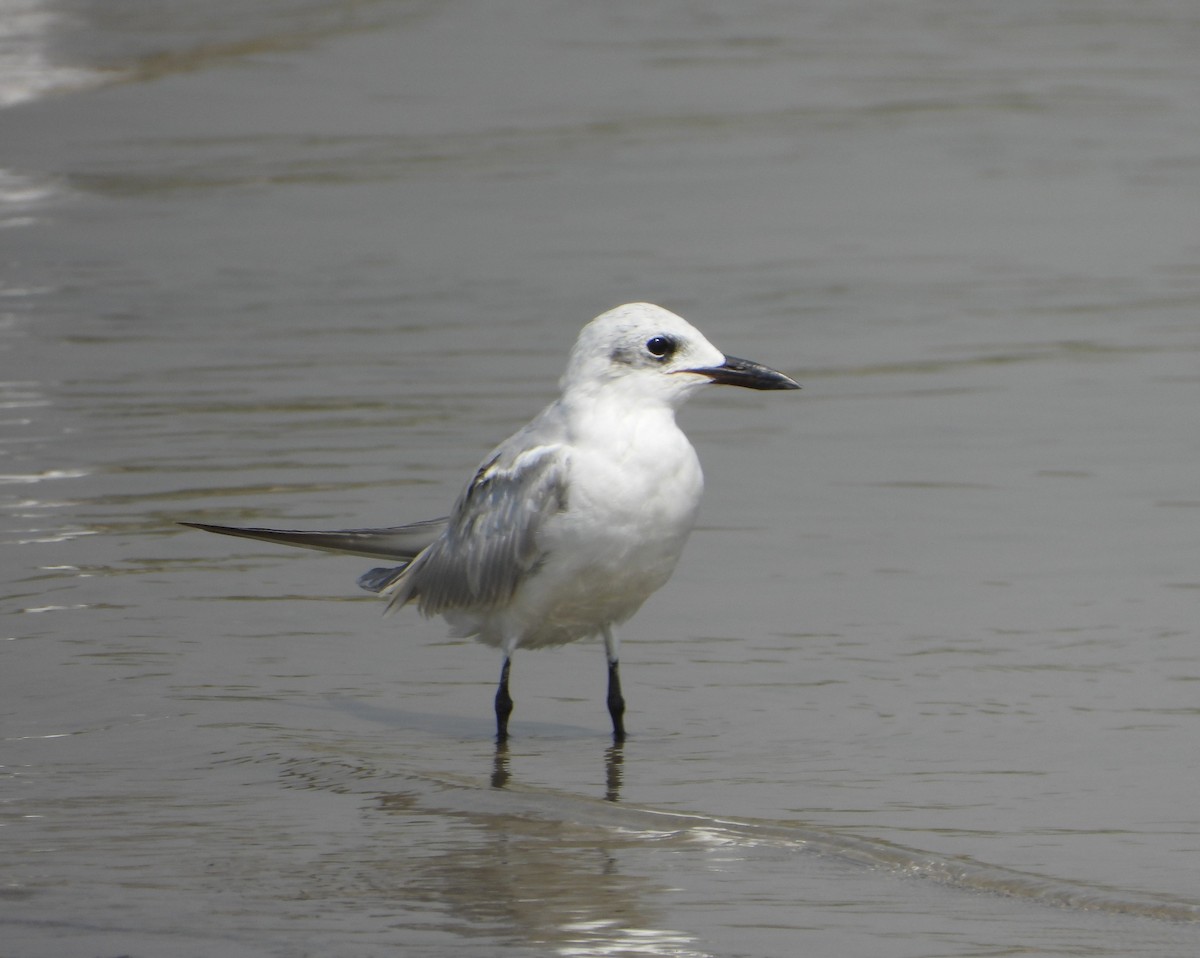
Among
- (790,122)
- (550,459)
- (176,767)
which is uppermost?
(790,122)

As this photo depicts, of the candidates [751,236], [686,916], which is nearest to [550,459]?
[686,916]

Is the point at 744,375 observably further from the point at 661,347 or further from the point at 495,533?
the point at 495,533

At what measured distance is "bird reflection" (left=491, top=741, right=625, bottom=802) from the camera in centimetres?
534

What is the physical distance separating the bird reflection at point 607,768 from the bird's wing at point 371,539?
0.79 m

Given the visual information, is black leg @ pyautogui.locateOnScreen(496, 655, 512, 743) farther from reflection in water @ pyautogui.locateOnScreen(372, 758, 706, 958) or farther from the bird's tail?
the bird's tail

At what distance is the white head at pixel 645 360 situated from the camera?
5.61 m

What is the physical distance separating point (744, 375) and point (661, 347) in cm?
22

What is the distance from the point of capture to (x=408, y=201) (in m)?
14.1

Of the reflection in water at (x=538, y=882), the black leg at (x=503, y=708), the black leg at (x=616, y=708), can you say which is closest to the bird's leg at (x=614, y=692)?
the black leg at (x=616, y=708)

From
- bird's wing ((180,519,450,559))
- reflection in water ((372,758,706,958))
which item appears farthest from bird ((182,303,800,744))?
reflection in water ((372,758,706,958))

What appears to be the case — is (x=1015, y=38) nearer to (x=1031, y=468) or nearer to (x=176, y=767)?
(x=1031, y=468)

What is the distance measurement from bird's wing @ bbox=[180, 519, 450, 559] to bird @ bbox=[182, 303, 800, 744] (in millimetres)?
444

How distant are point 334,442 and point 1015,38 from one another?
1209 centimetres

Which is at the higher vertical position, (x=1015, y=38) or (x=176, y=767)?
(x=1015, y=38)
